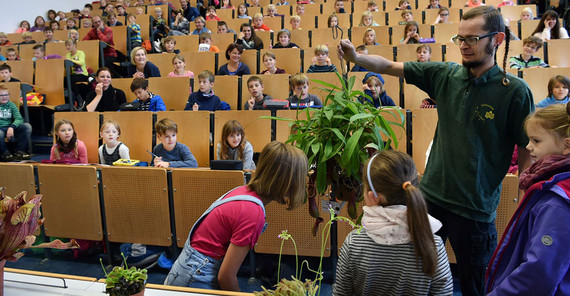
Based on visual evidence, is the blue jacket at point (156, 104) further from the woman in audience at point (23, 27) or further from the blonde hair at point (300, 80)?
the woman in audience at point (23, 27)

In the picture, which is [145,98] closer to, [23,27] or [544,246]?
[544,246]

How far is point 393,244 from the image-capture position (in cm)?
100

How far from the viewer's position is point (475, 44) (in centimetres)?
134

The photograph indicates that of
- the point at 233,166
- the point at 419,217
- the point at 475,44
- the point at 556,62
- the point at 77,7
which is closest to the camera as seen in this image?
the point at 419,217

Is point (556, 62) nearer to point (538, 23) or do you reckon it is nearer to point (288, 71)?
point (538, 23)

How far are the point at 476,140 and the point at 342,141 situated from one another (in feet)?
1.64

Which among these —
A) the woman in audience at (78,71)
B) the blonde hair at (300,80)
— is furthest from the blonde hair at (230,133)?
the woman in audience at (78,71)

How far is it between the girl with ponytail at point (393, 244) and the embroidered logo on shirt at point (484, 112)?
46cm

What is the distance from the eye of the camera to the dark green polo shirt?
1.33 metres

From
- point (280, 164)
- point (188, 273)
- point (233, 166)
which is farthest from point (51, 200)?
point (280, 164)

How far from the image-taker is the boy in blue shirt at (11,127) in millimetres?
4406

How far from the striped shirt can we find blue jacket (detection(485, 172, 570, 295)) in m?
0.15

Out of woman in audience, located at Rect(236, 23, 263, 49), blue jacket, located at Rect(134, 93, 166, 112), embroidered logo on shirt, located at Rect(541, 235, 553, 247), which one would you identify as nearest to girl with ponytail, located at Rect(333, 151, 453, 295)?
embroidered logo on shirt, located at Rect(541, 235, 553, 247)

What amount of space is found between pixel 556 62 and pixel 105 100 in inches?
197
